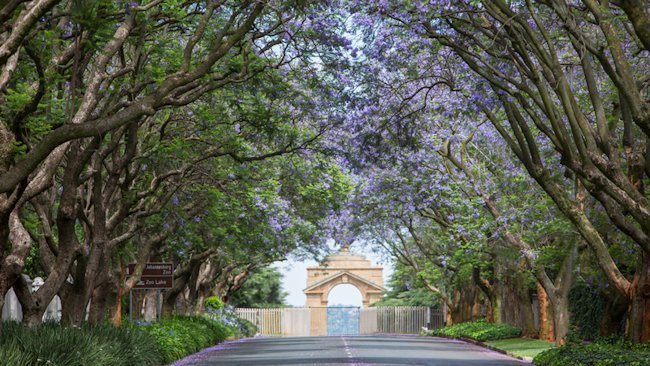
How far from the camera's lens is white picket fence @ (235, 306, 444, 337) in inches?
2872

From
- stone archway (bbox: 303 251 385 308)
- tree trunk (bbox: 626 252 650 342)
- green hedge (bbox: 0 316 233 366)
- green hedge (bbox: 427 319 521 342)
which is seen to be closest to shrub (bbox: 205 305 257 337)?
green hedge (bbox: 427 319 521 342)

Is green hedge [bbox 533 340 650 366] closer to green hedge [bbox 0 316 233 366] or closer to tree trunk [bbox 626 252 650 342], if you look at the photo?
tree trunk [bbox 626 252 650 342]

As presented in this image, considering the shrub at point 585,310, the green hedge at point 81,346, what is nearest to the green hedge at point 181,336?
the green hedge at point 81,346

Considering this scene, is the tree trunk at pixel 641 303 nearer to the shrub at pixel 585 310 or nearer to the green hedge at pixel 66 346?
the green hedge at pixel 66 346

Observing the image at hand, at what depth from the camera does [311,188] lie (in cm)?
3272

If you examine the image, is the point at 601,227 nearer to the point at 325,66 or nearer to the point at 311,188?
the point at 325,66

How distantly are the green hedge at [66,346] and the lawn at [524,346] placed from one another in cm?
1189

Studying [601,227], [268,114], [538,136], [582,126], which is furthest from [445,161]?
[582,126]

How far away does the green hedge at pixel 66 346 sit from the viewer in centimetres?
1350

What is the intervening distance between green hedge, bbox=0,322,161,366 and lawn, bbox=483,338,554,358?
39.0 ft

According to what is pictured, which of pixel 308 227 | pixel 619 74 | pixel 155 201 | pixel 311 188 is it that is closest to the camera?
pixel 619 74

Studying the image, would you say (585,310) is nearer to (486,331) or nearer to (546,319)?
(546,319)

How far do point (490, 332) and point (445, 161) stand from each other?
8.75m

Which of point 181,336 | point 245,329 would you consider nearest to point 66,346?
point 181,336
